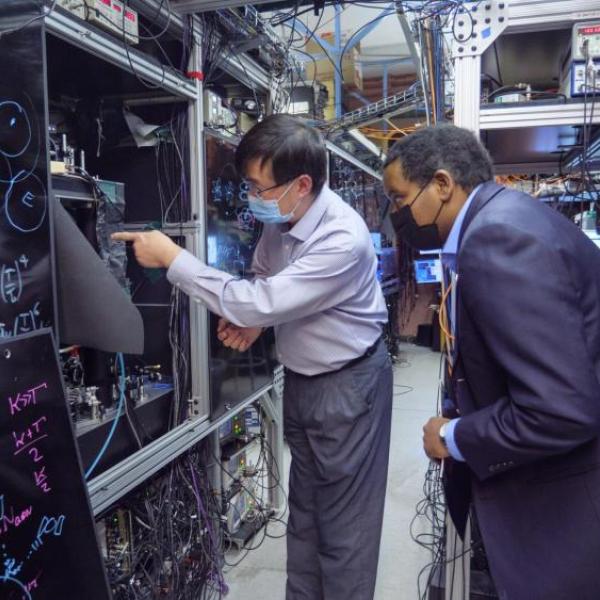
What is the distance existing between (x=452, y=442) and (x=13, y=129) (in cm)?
108

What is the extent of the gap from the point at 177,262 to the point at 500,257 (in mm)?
838

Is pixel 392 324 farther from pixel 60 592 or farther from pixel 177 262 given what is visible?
pixel 60 592

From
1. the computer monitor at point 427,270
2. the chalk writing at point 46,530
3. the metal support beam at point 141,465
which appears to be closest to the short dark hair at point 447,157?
the chalk writing at point 46,530

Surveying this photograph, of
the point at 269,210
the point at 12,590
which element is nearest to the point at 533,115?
the point at 269,210

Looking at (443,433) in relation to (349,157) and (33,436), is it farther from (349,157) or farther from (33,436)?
(349,157)

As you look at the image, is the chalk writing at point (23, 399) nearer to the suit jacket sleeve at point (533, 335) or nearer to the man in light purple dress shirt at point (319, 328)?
the man in light purple dress shirt at point (319, 328)

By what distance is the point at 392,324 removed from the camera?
6.43 metres

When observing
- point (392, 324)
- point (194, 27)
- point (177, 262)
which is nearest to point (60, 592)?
point (177, 262)

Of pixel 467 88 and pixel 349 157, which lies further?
pixel 349 157

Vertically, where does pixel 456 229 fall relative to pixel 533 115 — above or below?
below

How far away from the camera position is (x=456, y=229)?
4.03 feet

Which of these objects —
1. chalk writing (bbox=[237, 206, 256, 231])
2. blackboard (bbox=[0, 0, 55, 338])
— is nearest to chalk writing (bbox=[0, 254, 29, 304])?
blackboard (bbox=[0, 0, 55, 338])

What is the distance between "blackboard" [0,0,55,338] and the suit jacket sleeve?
845 mm

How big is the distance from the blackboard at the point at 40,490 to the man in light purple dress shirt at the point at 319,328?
0.59 m
